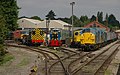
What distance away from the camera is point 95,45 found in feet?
136

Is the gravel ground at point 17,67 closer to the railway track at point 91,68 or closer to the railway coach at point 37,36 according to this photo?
the railway track at point 91,68

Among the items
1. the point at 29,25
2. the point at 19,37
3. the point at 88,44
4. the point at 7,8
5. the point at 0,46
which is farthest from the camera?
the point at 29,25

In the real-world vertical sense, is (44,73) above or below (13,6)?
below

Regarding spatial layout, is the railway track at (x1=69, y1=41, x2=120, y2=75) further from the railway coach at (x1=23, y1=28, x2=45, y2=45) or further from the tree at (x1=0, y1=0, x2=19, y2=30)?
the tree at (x1=0, y1=0, x2=19, y2=30)

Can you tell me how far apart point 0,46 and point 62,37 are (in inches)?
1251

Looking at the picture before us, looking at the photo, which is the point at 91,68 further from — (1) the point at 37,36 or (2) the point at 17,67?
(1) the point at 37,36

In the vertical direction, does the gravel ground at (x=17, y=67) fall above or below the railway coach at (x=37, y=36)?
below

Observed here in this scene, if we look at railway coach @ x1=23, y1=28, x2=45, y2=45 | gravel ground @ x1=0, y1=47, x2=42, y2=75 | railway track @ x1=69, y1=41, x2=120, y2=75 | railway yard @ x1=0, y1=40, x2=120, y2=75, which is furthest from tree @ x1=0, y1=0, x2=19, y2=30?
railway track @ x1=69, y1=41, x2=120, y2=75

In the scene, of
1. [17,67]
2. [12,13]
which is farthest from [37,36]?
[17,67]

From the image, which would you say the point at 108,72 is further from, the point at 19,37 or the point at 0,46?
the point at 19,37

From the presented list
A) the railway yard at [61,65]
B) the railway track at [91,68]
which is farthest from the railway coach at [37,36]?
the railway track at [91,68]

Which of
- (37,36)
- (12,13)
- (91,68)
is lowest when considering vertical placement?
(91,68)

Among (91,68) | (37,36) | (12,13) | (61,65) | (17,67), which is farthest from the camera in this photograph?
(12,13)

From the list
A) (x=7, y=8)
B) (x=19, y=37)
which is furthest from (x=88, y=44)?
(x=19, y=37)
